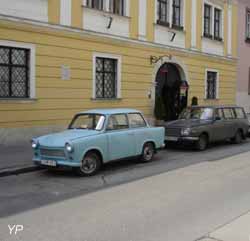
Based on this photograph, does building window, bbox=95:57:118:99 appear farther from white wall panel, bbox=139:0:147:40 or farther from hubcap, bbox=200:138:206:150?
hubcap, bbox=200:138:206:150

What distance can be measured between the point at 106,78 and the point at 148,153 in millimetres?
6243

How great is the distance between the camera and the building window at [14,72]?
43.9ft

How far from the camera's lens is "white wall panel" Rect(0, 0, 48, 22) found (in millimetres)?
13195

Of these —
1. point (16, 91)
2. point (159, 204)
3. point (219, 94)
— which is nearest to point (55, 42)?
point (16, 91)

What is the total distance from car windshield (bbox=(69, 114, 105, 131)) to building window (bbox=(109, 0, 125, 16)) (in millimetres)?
7679

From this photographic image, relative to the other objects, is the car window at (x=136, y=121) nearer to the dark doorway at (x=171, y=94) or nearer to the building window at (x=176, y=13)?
the dark doorway at (x=171, y=94)

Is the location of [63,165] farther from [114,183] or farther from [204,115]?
[204,115]

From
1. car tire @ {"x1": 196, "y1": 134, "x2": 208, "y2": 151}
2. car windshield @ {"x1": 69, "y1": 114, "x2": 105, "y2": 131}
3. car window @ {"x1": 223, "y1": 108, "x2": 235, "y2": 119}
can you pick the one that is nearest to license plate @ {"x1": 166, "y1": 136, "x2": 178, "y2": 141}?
car tire @ {"x1": 196, "y1": 134, "x2": 208, "y2": 151}

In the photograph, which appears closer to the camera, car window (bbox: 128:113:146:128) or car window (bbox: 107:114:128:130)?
car window (bbox: 107:114:128:130)

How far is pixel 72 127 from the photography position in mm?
10898

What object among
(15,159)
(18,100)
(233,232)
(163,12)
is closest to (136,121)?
(15,159)

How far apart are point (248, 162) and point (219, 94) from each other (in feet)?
44.1

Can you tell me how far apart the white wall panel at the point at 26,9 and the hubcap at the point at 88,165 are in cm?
614

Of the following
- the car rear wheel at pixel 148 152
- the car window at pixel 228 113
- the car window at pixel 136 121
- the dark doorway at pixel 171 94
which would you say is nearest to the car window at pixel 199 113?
the car window at pixel 228 113
